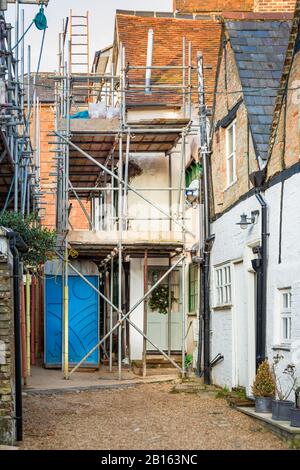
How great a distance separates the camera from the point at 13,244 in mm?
10375

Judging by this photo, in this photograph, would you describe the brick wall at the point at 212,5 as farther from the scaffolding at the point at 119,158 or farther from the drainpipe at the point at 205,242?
the drainpipe at the point at 205,242

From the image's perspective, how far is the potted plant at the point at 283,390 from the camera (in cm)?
1109

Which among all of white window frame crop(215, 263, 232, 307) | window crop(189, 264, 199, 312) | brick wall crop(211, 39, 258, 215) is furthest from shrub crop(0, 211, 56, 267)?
window crop(189, 264, 199, 312)

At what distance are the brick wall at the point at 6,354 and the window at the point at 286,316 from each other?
13.9ft

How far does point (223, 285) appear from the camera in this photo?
16719mm

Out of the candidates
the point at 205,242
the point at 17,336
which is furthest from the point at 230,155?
the point at 17,336

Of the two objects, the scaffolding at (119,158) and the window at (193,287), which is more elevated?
→ the scaffolding at (119,158)

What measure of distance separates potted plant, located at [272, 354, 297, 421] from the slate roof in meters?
3.55

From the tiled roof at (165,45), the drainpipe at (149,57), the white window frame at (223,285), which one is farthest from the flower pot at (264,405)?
the tiled roof at (165,45)

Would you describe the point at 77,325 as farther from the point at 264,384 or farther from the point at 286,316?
the point at 264,384

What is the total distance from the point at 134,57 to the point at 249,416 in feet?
45.6

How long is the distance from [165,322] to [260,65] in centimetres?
833

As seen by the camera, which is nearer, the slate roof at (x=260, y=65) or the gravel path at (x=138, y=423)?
the gravel path at (x=138, y=423)
